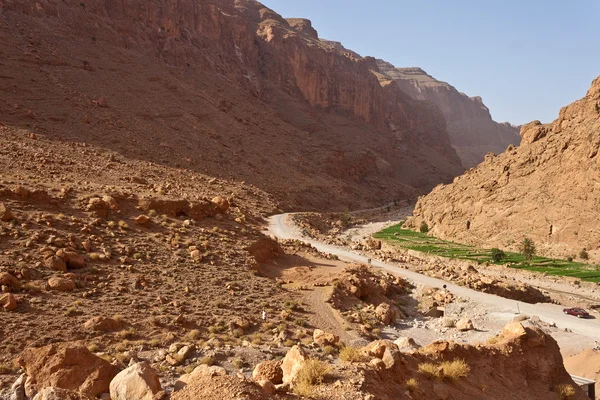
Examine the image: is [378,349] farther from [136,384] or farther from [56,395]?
[56,395]

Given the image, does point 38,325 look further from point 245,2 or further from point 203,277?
point 245,2

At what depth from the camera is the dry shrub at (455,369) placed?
909 centimetres

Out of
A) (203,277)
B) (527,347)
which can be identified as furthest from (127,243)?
(527,347)

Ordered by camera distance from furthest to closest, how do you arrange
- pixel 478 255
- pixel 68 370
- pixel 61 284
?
pixel 478 255 < pixel 61 284 < pixel 68 370

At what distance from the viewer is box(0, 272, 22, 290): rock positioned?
1423 cm

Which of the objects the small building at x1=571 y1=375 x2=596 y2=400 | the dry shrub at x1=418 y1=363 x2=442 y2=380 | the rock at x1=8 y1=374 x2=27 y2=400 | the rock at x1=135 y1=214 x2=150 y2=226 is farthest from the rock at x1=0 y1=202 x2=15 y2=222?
the small building at x1=571 y1=375 x2=596 y2=400

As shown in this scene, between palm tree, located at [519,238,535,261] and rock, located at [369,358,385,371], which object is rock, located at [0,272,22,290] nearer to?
rock, located at [369,358,385,371]

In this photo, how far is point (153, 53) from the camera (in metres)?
75.4

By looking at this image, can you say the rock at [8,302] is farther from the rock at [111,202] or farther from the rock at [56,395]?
the rock at [56,395]

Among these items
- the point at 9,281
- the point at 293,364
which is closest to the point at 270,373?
the point at 293,364

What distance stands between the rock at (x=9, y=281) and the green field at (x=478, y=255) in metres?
32.0

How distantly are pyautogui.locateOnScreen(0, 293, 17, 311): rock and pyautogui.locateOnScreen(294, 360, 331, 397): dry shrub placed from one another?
10309 millimetres

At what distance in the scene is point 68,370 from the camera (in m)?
8.54

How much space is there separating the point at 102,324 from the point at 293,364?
26.8ft
